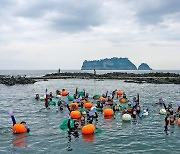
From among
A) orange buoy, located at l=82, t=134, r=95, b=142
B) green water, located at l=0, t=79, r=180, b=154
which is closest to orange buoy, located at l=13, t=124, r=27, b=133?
green water, located at l=0, t=79, r=180, b=154

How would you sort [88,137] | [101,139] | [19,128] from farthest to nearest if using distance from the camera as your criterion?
[19,128] → [88,137] → [101,139]

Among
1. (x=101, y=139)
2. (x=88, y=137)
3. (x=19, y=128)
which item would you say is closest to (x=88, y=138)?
(x=88, y=137)

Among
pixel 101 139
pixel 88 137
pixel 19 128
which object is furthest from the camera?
pixel 19 128

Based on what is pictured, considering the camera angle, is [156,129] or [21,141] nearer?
[21,141]

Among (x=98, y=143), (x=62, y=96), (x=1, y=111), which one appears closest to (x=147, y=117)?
(x=98, y=143)

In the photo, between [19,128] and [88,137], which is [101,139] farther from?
[19,128]

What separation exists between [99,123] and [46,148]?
28.7 feet

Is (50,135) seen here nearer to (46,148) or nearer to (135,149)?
(46,148)

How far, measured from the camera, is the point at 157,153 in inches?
762

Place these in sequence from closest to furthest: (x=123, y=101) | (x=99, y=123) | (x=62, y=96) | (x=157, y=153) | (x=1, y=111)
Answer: (x=157, y=153)
(x=99, y=123)
(x=1, y=111)
(x=123, y=101)
(x=62, y=96)

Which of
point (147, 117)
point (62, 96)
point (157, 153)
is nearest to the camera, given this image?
point (157, 153)

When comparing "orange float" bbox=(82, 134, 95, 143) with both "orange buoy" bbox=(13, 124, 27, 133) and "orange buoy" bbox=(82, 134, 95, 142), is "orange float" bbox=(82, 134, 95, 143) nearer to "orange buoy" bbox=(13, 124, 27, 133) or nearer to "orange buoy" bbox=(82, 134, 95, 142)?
"orange buoy" bbox=(82, 134, 95, 142)

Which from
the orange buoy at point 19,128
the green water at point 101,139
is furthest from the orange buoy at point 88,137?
the orange buoy at point 19,128

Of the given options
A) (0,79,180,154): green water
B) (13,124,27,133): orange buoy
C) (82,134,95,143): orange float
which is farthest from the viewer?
(13,124,27,133): orange buoy
